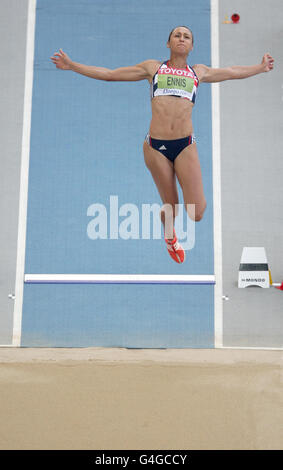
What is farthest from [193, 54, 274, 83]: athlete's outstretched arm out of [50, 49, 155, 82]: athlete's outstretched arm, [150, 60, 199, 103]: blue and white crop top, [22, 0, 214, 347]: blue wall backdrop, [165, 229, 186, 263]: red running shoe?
[165, 229, 186, 263]: red running shoe

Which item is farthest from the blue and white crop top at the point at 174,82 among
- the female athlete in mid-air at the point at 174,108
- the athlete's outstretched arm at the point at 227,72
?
the athlete's outstretched arm at the point at 227,72

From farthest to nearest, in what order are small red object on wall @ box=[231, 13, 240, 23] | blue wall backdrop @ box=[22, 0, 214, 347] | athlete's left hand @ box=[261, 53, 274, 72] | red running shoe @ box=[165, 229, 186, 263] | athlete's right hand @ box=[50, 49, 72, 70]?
small red object on wall @ box=[231, 13, 240, 23] < blue wall backdrop @ box=[22, 0, 214, 347] < red running shoe @ box=[165, 229, 186, 263] < athlete's left hand @ box=[261, 53, 274, 72] < athlete's right hand @ box=[50, 49, 72, 70]

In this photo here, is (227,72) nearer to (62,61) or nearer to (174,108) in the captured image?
(174,108)

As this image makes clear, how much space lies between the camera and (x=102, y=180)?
4.45 meters

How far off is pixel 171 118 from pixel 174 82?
0.98 feet

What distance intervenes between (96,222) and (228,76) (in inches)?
72.3

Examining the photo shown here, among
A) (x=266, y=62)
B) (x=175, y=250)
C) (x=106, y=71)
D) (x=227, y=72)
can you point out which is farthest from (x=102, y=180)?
(x=266, y=62)

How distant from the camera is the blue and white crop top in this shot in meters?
3.51

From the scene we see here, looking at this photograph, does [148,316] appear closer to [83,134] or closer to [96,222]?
[96,222]

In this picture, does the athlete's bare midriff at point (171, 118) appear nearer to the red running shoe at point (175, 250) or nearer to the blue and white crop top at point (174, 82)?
the blue and white crop top at point (174, 82)

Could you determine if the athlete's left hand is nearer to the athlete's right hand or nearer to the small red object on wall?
the small red object on wall

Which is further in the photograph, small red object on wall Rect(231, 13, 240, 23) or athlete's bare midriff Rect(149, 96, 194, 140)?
small red object on wall Rect(231, 13, 240, 23)

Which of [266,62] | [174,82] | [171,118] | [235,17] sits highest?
[235,17]

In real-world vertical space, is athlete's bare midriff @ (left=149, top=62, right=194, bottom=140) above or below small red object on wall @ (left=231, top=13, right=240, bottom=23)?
below
